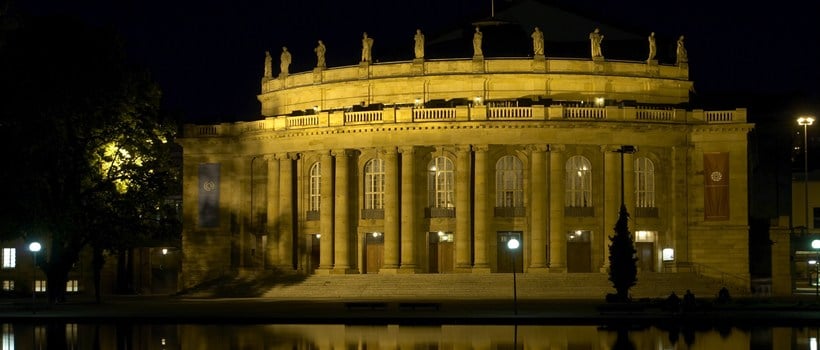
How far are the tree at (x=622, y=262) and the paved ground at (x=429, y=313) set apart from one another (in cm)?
176

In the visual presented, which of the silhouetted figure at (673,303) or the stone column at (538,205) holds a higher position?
the stone column at (538,205)

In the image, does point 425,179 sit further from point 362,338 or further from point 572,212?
point 362,338

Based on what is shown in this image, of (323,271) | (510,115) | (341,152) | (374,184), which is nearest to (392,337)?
(510,115)

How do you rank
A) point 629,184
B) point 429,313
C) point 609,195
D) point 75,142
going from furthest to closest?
point 629,184, point 609,195, point 75,142, point 429,313

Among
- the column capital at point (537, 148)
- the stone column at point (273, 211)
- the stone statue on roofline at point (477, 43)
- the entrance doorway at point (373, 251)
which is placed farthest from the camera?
the stone column at point (273, 211)

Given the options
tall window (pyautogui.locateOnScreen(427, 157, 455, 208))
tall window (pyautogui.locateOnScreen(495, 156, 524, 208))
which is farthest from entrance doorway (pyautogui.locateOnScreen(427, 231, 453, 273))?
tall window (pyautogui.locateOnScreen(495, 156, 524, 208))

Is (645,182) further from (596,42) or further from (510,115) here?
(510,115)

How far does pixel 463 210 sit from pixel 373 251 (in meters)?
7.62

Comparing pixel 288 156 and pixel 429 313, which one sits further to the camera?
pixel 288 156

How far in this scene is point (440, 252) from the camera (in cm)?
Result: 10856

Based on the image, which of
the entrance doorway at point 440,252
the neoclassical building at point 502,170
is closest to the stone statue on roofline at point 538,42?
the neoclassical building at point 502,170

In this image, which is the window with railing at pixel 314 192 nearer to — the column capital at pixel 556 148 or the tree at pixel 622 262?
the column capital at pixel 556 148

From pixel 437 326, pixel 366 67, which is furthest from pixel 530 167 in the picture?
pixel 437 326

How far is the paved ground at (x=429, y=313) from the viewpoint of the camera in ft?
230
